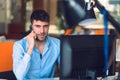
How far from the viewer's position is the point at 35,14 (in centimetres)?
276

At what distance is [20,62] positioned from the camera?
2652 mm

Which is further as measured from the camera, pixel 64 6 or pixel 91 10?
pixel 64 6

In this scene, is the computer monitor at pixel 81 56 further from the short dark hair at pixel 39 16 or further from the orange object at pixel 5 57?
the orange object at pixel 5 57

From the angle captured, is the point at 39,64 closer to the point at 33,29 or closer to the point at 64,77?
the point at 33,29

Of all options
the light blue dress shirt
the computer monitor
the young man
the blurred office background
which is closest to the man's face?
the young man

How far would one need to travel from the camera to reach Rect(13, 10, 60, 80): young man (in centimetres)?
265

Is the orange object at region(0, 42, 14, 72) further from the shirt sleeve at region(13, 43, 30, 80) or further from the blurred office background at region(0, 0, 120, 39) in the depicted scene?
the blurred office background at region(0, 0, 120, 39)

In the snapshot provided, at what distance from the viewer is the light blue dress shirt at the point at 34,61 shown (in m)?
2.64

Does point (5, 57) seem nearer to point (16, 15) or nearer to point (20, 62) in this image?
point (20, 62)

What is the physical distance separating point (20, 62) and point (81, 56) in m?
0.65

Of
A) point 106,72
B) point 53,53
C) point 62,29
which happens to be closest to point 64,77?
point 106,72

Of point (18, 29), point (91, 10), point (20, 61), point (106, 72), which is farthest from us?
point (18, 29)

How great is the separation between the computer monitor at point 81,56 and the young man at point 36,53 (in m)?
0.55

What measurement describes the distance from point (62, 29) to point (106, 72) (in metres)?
7.81
